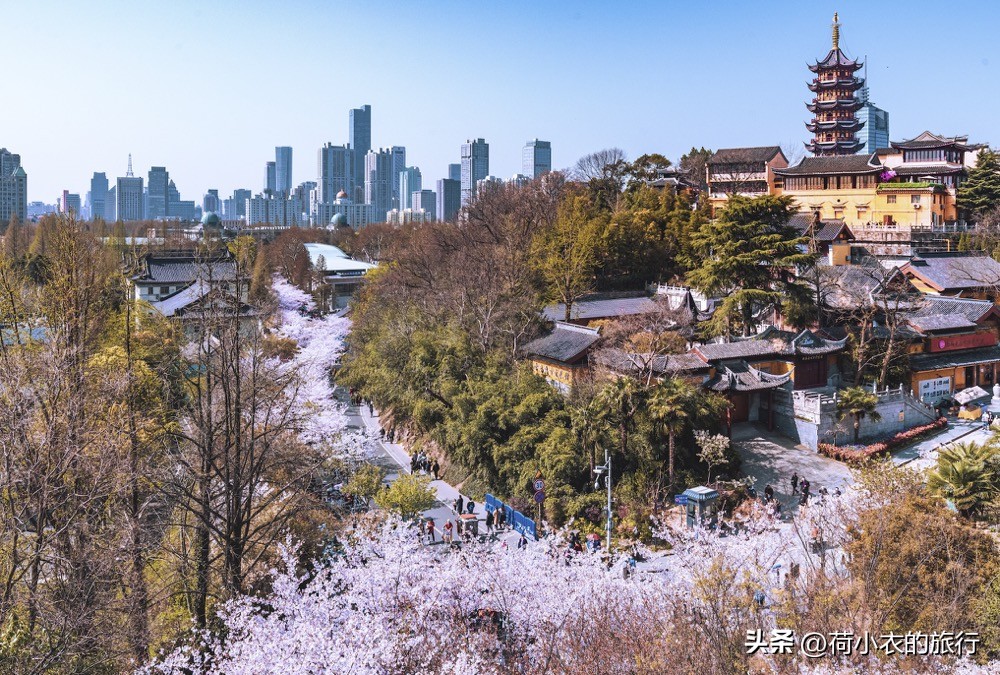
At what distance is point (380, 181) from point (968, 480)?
7093 inches

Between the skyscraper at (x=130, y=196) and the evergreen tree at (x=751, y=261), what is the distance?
159m

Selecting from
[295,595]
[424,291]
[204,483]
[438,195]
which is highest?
[438,195]

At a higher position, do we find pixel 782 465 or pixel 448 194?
→ pixel 448 194

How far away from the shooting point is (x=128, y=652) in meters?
11.1

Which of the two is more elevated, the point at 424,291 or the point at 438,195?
the point at 438,195

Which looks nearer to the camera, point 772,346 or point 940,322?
point 772,346

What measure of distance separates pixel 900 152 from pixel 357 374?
3472 cm

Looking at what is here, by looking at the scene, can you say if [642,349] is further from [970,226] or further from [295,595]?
[970,226]

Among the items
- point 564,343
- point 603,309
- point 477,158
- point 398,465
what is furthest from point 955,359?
point 477,158

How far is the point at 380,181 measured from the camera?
188 metres

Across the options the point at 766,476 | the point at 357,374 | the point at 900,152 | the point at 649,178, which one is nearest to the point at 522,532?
the point at 766,476

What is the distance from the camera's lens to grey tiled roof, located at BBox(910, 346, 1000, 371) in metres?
26.9

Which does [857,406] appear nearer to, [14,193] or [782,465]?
[782,465]

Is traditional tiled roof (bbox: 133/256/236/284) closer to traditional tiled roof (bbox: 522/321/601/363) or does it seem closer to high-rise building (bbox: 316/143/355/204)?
traditional tiled roof (bbox: 522/321/601/363)
